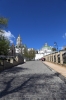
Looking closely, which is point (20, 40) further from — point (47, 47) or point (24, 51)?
point (24, 51)

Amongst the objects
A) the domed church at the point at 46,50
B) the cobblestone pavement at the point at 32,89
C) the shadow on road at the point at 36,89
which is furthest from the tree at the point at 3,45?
the domed church at the point at 46,50

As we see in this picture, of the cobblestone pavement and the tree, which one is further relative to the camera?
the tree

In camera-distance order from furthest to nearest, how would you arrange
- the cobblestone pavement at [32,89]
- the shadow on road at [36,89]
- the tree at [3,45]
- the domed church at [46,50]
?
the domed church at [46,50]
the tree at [3,45]
the shadow on road at [36,89]
the cobblestone pavement at [32,89]

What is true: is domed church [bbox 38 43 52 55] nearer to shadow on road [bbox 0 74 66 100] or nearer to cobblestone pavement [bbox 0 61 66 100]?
cobblestone pavement [bbox 0 61 66 100]

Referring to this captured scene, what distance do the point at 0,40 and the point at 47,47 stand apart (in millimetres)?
138592

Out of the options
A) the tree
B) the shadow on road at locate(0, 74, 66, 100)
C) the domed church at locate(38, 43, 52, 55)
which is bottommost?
the shadow on road at locate(0, 74, 66, 100)

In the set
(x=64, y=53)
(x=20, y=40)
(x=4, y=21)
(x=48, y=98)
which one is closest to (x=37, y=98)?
(x=48, y=98)

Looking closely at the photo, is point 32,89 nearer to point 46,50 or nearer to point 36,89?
point 36,89

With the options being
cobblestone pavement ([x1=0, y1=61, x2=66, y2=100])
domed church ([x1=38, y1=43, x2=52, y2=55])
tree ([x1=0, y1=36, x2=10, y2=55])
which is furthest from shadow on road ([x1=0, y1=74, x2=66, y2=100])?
domed church ([x1=38, y1=43, x2=52, y2=55])

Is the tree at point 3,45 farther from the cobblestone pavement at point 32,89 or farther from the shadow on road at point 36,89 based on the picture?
the shadow on road at point 36,89

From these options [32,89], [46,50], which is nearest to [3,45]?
[32,89]

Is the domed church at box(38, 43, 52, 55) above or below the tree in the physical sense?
above

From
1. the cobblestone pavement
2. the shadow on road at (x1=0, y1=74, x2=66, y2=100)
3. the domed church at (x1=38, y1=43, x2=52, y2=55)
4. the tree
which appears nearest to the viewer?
the cobblestone pavement

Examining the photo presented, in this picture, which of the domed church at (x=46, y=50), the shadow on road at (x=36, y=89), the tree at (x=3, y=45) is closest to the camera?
the shadow on road at (x=36, y=89)
